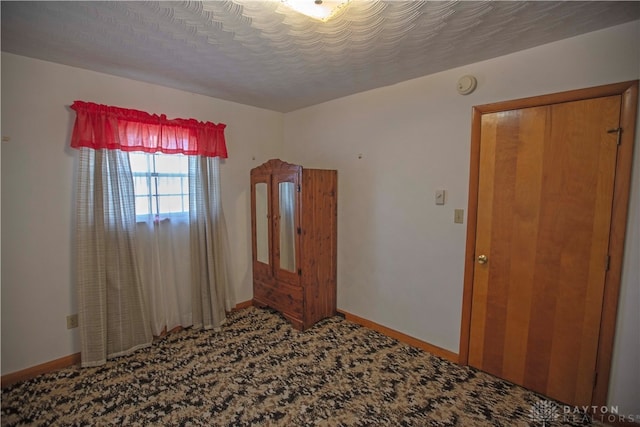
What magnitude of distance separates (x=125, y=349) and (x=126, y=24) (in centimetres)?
238

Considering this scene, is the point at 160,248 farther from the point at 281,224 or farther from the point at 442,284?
the point at 442,284

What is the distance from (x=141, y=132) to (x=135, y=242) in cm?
93

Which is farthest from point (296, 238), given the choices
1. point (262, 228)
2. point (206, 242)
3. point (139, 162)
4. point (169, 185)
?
point (139, 162)

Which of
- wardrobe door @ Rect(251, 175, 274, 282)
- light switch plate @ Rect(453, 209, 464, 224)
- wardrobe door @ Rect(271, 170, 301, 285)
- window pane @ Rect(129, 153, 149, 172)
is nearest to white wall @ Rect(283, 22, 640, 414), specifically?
light switch plate @ Rect(453, 209, 464, 224)

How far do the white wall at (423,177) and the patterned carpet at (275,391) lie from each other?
41 centimetres

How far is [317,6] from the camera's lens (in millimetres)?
1356

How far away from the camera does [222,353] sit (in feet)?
7.87

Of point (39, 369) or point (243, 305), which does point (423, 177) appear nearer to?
point (243, 305)

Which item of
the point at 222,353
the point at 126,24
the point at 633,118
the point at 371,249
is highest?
the point at 126,24

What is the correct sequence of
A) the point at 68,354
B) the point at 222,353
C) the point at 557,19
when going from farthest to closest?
the point at 222,353 < the point at 68,354 < the point at 557,19

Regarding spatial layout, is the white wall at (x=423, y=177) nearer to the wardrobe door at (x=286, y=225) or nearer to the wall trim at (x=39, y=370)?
the wardrobe door at (x=286, y=225)

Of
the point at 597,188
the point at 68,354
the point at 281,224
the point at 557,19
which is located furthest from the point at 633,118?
the point at 68,354

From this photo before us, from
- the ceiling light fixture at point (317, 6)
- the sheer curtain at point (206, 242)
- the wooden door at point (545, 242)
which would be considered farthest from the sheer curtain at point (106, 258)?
the wooden door at point (545, 242)

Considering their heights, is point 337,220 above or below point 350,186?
below
